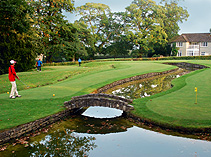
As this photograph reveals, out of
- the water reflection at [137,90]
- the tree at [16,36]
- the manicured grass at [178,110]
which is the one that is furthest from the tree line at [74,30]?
the manicured grass at [178,110]

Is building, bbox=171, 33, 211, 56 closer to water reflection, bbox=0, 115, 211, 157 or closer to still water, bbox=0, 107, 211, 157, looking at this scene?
still water, bbox=0, 107, 211, 157

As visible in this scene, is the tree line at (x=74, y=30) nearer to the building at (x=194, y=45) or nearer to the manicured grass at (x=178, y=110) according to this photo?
the building at (x=194, y=45)

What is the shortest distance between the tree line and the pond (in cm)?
2279

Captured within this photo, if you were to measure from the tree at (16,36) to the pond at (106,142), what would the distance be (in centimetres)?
Answer: 2212

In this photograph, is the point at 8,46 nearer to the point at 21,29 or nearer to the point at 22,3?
the point at 21,29

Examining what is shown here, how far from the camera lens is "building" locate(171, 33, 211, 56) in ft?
271

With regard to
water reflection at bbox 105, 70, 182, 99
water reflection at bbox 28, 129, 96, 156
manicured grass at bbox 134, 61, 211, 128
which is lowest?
water reflection at bbox 28, 129, 96, 156

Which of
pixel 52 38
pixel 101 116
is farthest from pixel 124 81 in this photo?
pixel 52 38

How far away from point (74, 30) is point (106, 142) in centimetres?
4763

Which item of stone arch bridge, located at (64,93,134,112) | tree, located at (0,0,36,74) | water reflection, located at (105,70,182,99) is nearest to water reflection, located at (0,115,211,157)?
stone arch bridge, located at (64,93,134,112)

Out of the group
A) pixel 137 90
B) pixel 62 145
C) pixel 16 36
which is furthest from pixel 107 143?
pixel 16 36

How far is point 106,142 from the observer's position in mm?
10188

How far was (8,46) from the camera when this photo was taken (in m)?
31.6

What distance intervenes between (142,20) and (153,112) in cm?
6620
